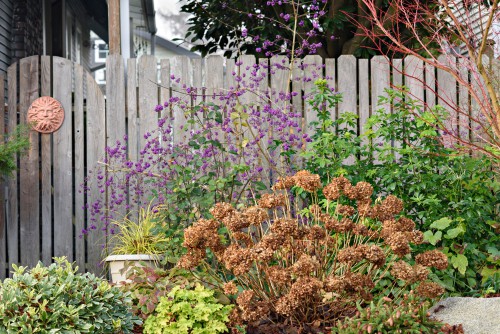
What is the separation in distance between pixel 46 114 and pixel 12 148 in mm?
582

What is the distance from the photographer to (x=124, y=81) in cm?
637

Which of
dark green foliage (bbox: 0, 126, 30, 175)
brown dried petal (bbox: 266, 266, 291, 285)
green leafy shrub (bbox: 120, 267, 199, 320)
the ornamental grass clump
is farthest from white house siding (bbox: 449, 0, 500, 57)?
dark green foliage (bbox: 0, 126, 30, 175)

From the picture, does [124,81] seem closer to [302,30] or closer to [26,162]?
[26,162]

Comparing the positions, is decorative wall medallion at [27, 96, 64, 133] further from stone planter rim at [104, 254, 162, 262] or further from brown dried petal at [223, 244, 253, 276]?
brown dried petal at [223, 244, 253, 276]

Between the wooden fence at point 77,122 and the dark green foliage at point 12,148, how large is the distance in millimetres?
158

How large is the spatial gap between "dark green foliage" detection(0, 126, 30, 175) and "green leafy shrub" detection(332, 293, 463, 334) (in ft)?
11.0

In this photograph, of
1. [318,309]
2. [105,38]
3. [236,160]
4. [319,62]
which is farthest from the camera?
[105,38]

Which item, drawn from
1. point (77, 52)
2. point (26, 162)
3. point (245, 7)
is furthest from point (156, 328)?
point (77, 52)

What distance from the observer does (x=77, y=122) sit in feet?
20.9

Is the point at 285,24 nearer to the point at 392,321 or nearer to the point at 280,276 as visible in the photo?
the point at 280,276

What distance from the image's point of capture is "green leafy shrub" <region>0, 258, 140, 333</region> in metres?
3.48

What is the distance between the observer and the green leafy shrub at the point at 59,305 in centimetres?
348

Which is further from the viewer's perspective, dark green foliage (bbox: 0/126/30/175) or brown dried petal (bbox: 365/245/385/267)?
dark green foliage (bbox: 0/126/30/175)

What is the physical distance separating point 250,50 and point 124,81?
9.70 feet
